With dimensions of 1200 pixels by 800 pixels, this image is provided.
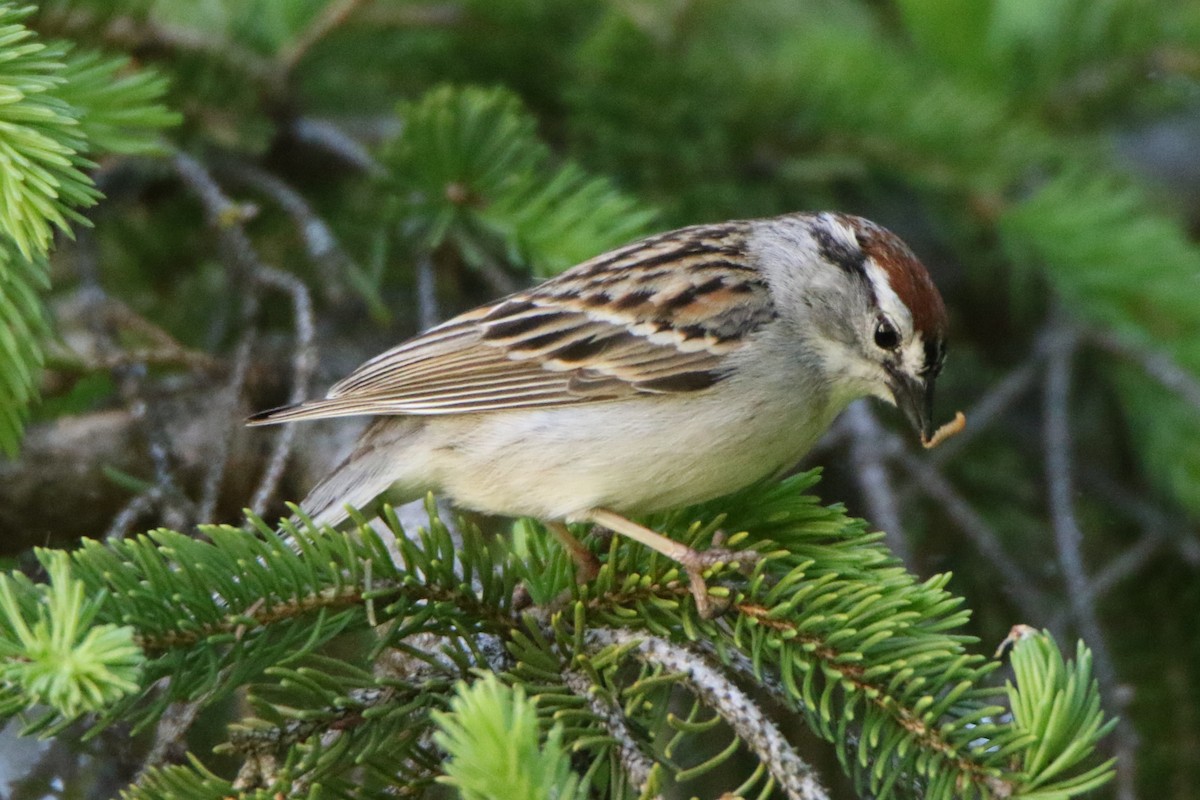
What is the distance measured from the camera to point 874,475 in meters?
2.86

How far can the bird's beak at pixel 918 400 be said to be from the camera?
99.7 inches

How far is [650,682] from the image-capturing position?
5.34 ft

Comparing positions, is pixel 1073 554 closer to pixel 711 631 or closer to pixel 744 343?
pixel 744 343

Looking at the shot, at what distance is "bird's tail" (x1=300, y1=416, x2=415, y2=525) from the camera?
243cm

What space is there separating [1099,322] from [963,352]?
0.43 meters

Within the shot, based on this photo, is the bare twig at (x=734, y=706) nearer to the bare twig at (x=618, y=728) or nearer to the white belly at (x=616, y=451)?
the bare twig at (x=618, y=728)

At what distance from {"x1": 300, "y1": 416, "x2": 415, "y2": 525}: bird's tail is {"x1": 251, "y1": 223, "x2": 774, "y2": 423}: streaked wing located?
3.3 inches

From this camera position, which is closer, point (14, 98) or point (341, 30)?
point (14, 98)

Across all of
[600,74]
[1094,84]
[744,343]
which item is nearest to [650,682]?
[744,343]

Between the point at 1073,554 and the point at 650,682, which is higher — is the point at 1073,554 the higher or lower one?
the lower one

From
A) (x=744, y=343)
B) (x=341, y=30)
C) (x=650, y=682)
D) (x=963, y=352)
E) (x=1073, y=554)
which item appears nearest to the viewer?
(x=650, y=682)

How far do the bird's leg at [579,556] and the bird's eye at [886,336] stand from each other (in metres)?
0.76

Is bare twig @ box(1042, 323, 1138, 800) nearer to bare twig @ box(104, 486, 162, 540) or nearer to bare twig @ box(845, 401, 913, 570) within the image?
bare twig @ box(845, 401, 913, 570)

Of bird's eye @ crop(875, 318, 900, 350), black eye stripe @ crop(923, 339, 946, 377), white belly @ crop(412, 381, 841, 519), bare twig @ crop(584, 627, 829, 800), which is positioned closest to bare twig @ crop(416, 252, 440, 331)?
white belly @ crop(412, 381, 841, 519)
